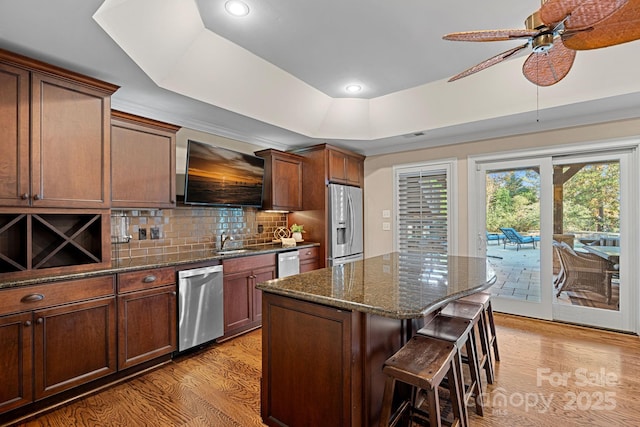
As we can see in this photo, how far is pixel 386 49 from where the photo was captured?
8.93ft

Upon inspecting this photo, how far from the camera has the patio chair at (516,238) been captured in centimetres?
383

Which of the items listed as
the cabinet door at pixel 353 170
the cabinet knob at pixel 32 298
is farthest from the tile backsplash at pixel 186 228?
the cabinet door at pixel 353 170

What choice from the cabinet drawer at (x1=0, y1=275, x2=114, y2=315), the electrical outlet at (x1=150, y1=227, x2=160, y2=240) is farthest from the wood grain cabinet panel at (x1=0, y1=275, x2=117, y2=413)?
the electrical outlet at (x1=150, y1=227, x2=160, y2=240)

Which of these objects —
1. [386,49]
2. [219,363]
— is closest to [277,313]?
[219,363]

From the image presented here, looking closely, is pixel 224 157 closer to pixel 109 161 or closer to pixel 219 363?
pixel 109 161

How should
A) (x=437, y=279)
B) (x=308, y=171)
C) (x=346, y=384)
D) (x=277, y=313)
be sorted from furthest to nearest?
(x=308, y=171) → (x=437, y=279) → (x=277, y=313) → (x=346, y=384)

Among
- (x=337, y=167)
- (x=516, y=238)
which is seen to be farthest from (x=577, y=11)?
(x=337, y=167)

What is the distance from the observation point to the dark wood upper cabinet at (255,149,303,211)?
4.14 m

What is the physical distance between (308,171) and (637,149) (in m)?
3.72

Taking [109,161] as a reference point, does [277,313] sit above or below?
below

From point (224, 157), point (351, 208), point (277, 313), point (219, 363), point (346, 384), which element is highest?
point (224, 157)

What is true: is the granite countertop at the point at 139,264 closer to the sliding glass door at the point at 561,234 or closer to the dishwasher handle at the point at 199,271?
the dishwasher handle at the point at 199,271

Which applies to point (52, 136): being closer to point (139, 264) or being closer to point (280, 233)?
Answer: point (139, 264)

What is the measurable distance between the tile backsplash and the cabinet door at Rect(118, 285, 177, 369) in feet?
2.19
